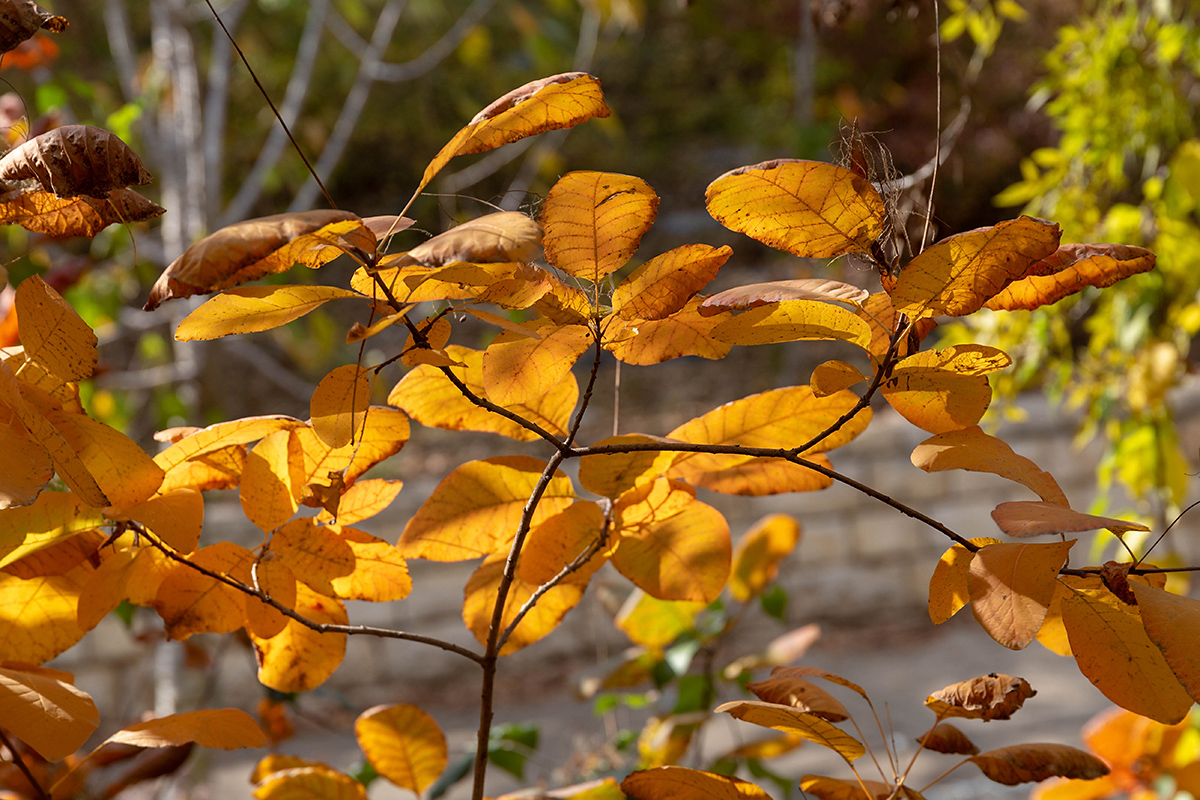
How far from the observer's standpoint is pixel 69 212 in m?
0.47

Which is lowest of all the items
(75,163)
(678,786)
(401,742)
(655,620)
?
(655,620)

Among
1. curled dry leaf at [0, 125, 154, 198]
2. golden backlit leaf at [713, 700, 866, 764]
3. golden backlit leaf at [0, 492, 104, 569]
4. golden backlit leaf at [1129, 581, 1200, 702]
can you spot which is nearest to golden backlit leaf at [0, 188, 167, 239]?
curled dry leaf at [0, 125, 154, 198]

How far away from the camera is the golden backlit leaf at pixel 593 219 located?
0.43 meters

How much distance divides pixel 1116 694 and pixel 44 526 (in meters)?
0.51

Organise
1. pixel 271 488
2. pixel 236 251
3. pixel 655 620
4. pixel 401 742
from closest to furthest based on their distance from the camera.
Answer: pixel 236 251
pixel 271 488
pixel 401 742
pixel 655 620

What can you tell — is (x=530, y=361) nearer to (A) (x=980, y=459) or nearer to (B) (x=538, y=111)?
(B) (x=538, y=111)

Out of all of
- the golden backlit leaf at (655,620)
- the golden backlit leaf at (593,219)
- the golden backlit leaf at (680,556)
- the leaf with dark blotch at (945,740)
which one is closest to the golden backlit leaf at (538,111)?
the golden backlit leaf at (593,219)

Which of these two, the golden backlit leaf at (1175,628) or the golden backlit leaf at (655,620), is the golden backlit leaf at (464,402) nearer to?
the golden backlit leaf at (1175,628)

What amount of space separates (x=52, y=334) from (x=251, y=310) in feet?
0.34

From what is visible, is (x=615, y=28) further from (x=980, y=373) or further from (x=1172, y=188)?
(x=980, y=373)

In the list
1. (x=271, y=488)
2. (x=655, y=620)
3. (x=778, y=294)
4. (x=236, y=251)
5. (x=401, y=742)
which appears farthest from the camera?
(x=655, y=620)

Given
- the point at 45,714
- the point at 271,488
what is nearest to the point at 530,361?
the point at 271,488

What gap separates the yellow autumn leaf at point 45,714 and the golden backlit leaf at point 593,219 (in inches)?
12.4

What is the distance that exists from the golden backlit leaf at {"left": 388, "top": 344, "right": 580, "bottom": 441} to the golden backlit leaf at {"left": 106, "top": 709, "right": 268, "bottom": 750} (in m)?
0.19
